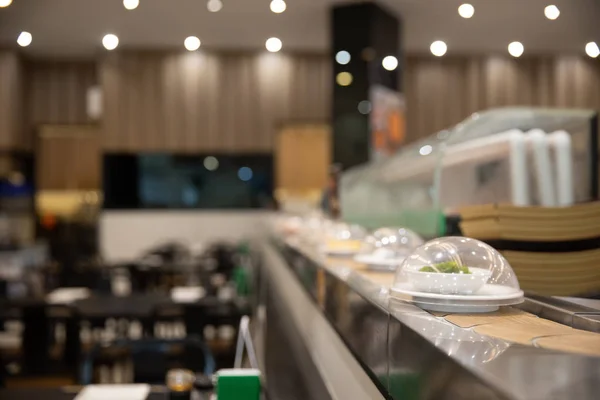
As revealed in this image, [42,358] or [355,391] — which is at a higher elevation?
[355,391]

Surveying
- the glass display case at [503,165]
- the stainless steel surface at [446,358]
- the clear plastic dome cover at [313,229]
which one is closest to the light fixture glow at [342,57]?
the clear plastic dome cover at [313,229]

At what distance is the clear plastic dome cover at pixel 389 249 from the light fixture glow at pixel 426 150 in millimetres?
471

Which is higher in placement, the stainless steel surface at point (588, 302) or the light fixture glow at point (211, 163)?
the light fixture glow at point (211, 163)

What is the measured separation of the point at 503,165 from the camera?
2.17 metres

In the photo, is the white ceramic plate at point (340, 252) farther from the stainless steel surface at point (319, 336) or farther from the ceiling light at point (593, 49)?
the ceiling light at point (593, 49)

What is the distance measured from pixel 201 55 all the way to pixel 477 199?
30.6ft

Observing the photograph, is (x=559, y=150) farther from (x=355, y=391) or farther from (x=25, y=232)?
(x=25, y=232)

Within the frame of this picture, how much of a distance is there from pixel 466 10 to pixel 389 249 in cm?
79

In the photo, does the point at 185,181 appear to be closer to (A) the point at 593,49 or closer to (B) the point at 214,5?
(B) the point at 214,5

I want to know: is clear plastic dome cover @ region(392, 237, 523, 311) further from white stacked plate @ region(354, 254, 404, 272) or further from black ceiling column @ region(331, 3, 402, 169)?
black ceiling column @ region(331, 3, 402, 169)

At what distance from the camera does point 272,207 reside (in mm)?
9484

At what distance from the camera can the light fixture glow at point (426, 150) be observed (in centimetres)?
254

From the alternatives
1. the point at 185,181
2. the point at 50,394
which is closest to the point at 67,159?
the point at 185,181

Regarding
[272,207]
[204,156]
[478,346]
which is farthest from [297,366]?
[204,156]
